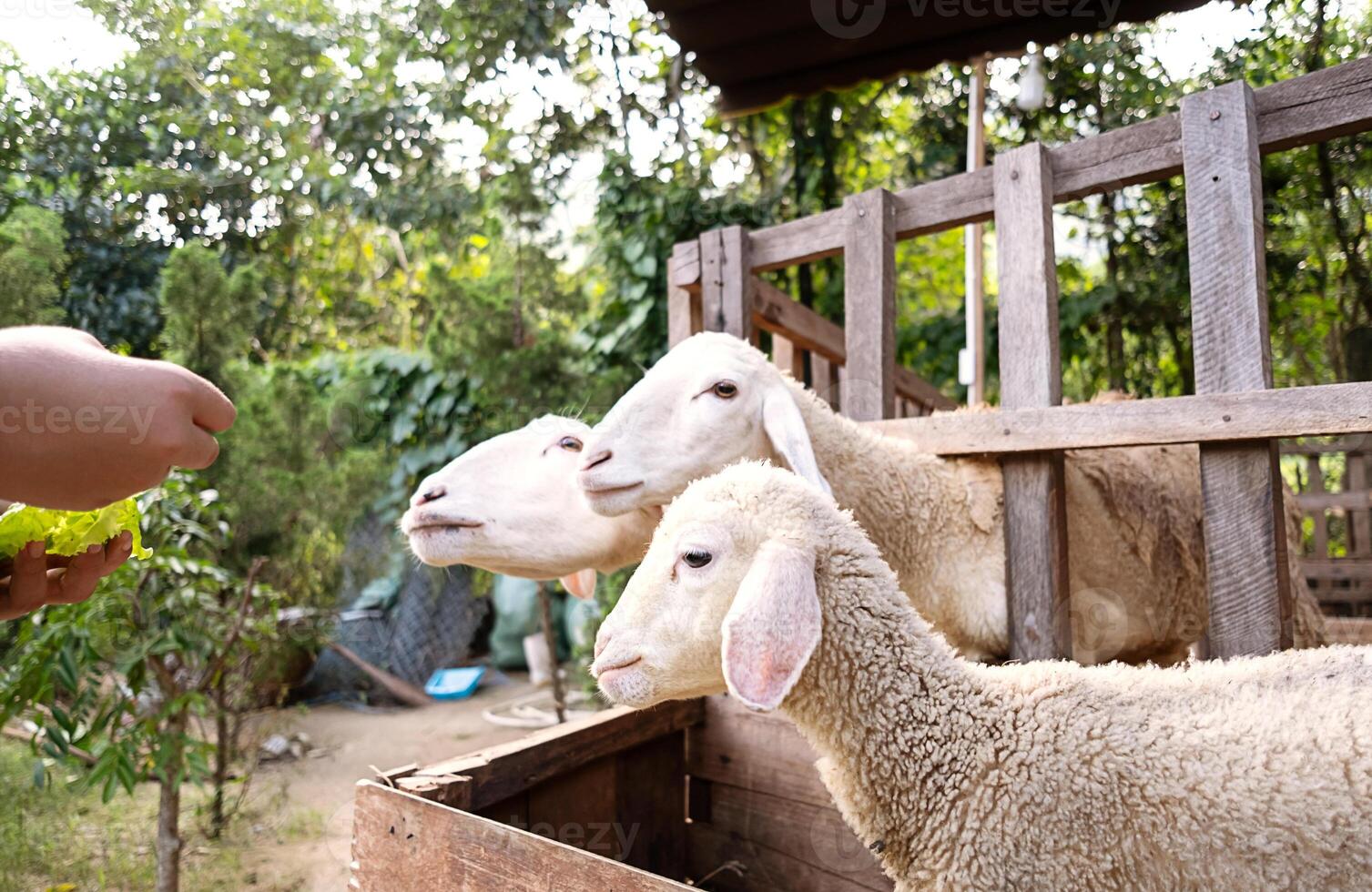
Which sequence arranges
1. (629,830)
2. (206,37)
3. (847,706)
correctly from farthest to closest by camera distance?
(206,37) → (629,830) → (847,706)

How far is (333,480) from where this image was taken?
4.50 metres

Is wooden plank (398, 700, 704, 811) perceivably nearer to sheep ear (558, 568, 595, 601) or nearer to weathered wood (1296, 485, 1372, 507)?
sheep ear (558, 568, 595, 601)

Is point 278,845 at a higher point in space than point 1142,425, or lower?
lower

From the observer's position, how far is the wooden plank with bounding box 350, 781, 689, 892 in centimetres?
126

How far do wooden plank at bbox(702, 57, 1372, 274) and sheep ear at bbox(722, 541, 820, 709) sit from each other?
1.26m

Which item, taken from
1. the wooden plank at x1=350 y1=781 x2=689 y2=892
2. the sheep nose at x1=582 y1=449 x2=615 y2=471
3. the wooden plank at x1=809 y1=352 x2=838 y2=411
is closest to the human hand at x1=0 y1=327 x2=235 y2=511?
the wooden plank at x1=350 y1=781 x2=689 y2=892

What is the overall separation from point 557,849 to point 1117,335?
5323mm

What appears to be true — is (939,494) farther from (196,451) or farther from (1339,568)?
(1339,568)

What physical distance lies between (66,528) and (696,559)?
0.92 m

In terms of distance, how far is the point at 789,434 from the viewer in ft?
5.96

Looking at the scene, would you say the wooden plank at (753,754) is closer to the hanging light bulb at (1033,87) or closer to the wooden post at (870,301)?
the wooden post at (870,301)

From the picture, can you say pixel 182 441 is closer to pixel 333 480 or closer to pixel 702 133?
pixel 333 480

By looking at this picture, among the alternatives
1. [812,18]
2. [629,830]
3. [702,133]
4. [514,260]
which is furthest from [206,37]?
[629,830]

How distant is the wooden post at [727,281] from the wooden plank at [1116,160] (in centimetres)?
6
